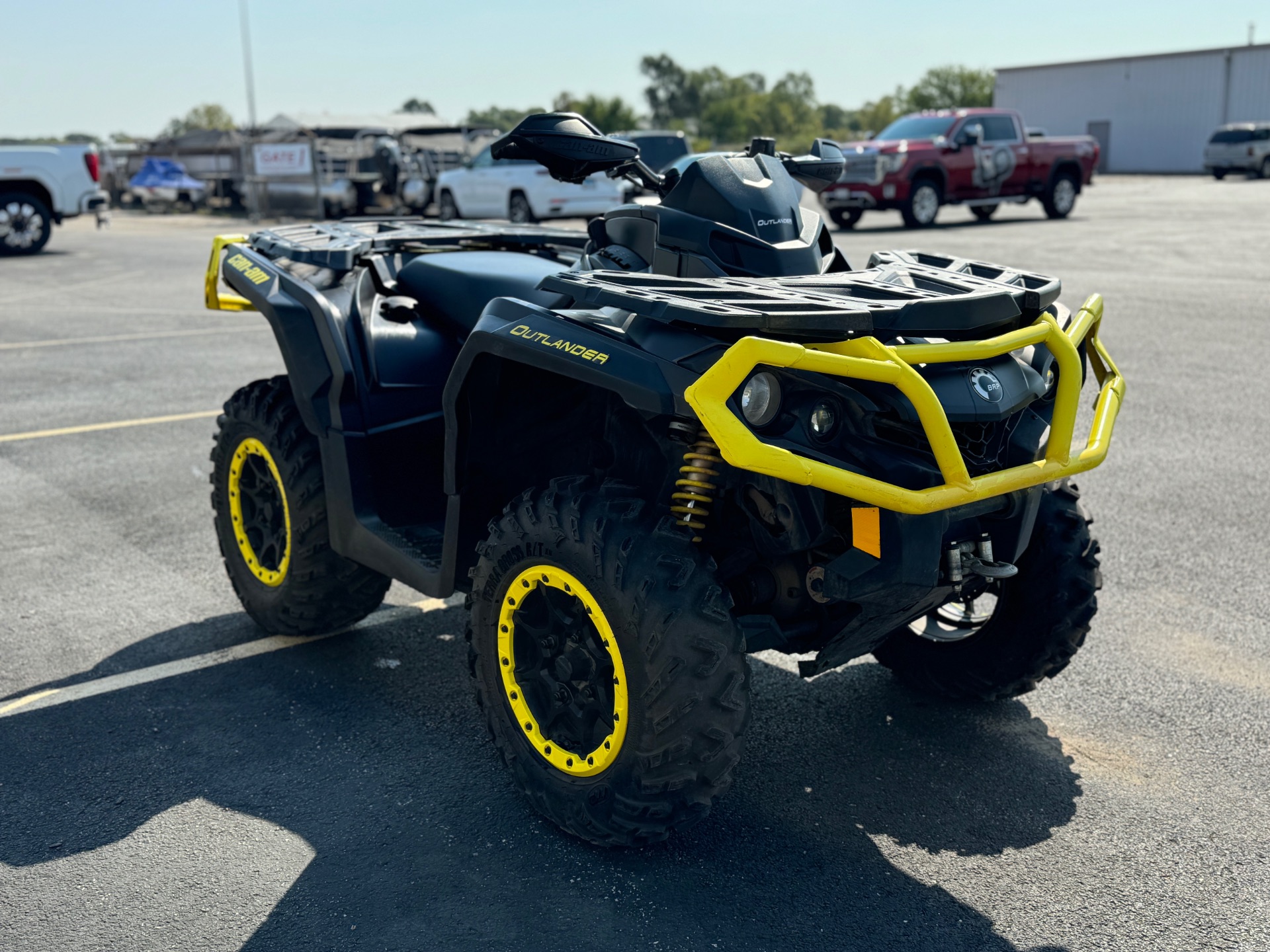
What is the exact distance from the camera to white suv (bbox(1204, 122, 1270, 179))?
39094 millimetres

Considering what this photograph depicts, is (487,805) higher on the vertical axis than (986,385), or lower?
lower

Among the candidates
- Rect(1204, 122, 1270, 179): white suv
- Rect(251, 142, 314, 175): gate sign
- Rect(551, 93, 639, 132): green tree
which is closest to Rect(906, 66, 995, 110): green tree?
Rect(551, 93, 639, 132): green tree

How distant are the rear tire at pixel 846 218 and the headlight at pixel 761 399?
19.7 meters

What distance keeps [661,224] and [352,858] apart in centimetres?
187

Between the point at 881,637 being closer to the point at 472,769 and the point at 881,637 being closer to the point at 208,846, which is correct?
the point at 472,769

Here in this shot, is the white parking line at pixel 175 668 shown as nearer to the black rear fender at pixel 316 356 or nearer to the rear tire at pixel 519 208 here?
the black rear fender at pixel 316 356

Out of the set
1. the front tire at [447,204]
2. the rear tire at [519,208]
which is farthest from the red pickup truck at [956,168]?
the front tire at [447,204]

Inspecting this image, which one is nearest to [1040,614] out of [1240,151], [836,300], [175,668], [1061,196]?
[836,300]

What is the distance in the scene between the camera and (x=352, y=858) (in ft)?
10.3

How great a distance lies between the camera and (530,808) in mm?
3367

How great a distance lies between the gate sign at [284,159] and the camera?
90.4ft

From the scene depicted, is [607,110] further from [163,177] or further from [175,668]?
[175,668]

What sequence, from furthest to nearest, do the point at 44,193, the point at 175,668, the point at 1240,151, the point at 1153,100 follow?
the point at 1153,100
the point at 1240,151
the point at 44,193
the point at 175,668

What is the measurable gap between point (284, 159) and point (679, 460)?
27.1 m
